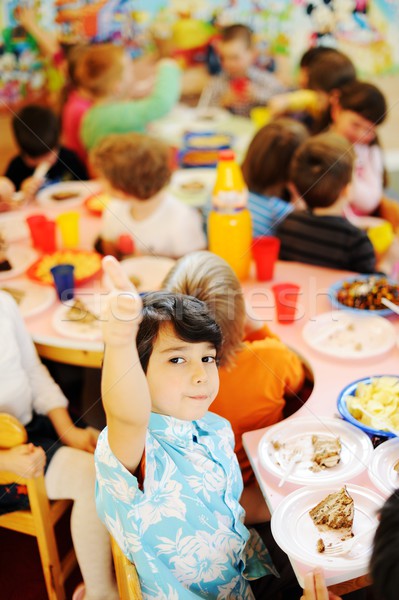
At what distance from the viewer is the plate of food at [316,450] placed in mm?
Result: 1127

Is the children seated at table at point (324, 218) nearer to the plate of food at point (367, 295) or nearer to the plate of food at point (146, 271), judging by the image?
the plate of food at point (367, 295)

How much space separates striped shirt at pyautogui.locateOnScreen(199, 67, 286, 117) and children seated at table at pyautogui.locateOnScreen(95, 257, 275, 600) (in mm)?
2827

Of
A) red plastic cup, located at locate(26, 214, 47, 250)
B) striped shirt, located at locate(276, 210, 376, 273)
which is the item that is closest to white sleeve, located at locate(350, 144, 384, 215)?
striped shirt, located at locate(276, 210, 376, 273)

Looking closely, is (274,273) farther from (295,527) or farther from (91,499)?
(295,527)

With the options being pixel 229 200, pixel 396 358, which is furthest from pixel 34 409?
pixel 396 358

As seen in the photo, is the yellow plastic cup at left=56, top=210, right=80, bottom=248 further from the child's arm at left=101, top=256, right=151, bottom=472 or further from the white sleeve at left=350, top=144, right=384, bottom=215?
the child's arm at left=101, top=256, right=151, bottom=472

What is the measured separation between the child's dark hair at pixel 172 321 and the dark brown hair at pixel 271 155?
130 cm

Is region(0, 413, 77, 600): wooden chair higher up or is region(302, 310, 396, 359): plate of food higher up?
region(302, 310, 396, 359): plate of food

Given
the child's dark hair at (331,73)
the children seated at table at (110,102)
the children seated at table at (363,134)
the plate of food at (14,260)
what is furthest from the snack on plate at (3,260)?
the child's dark hair at (331,73)

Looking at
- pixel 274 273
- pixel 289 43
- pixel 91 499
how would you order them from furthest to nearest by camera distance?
pixel 289 43, pixel 274 273, pixel 91 499

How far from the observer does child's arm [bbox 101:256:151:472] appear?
78cm

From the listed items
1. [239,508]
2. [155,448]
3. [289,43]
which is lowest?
[239,508]

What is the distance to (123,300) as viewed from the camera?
775mm

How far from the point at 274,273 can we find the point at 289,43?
2.23 m
